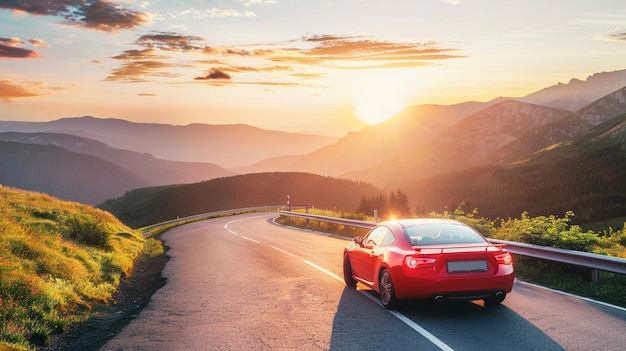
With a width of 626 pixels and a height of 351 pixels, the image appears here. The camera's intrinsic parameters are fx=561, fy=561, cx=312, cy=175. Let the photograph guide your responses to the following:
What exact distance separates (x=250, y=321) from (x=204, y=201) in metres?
194

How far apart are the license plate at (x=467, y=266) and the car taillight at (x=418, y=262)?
0.83 feet

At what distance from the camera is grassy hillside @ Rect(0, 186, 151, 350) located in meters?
7.43

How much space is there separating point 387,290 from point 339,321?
111 cm

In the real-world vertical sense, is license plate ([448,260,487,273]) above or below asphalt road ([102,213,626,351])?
above

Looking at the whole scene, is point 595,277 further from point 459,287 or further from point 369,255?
point 369,255

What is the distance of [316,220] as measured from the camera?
32.6 meters

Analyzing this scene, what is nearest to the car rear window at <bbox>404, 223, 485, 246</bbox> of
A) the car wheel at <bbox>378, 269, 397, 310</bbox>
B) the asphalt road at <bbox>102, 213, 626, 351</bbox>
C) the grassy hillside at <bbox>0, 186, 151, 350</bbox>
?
the car wheel at <bbox>378, 269, 397, 310</bbox>

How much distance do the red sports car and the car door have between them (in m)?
0.20

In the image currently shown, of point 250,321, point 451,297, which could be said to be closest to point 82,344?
point 250,321

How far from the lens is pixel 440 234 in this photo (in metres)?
8.89

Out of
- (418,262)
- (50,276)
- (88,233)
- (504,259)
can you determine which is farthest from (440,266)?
(88,233)

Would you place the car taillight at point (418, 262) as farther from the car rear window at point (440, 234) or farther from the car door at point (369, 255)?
the car door at point (369, 255)

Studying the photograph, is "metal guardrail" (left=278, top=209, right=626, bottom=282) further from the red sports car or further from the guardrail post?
the red sports car

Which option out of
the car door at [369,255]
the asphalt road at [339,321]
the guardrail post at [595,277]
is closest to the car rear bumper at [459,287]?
the asphalt road at [339,321]
